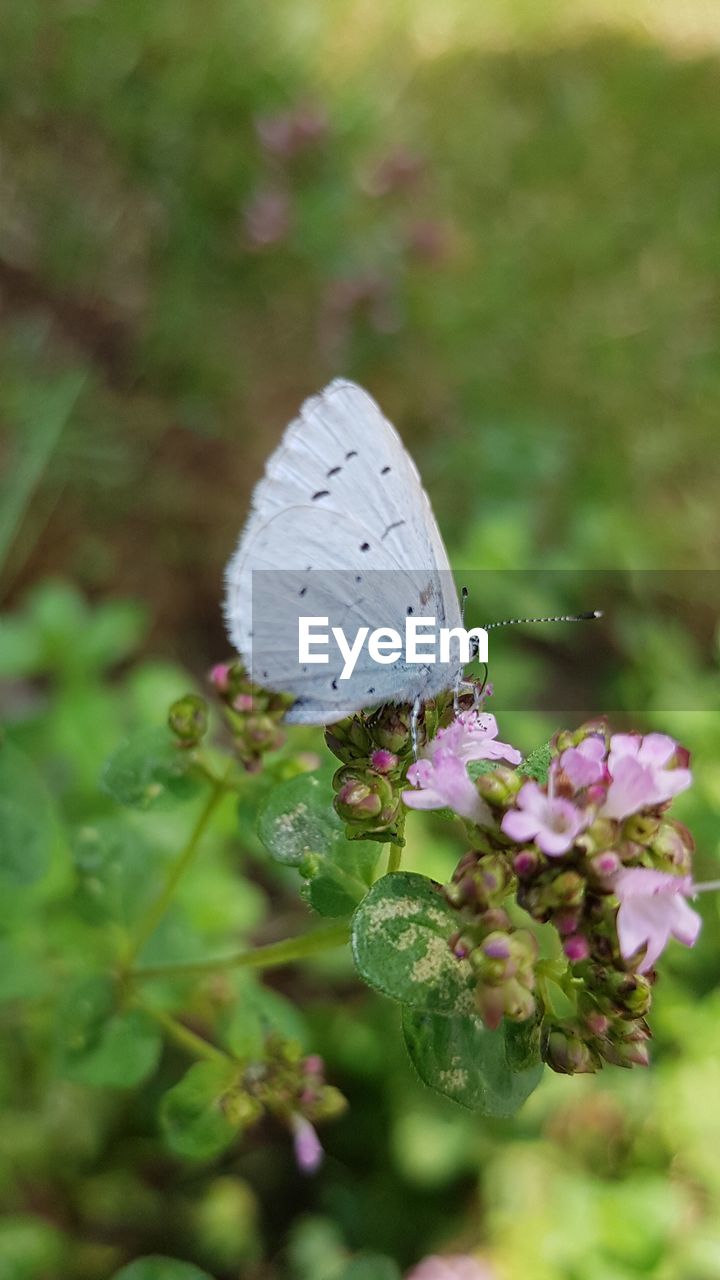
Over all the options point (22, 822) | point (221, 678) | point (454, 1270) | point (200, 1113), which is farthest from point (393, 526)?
point (454, 1270)

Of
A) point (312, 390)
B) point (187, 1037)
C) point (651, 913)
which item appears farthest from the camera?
point (312, 390)

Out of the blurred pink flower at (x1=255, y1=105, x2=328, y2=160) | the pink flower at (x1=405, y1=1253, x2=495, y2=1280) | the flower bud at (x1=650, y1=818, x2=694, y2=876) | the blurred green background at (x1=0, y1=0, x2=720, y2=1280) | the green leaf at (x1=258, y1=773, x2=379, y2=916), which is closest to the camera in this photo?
the flower bud at (x1=650, y1=818, x2=694, y2=876)

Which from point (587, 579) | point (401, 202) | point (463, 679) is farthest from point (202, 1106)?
point (401, 202)

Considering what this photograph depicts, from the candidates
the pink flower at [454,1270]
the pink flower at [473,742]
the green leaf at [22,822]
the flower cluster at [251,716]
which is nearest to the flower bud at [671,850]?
the pink flower at [473,742]

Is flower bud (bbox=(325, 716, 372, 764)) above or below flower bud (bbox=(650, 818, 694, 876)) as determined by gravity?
above

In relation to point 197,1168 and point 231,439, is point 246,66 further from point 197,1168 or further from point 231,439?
point 197,1168

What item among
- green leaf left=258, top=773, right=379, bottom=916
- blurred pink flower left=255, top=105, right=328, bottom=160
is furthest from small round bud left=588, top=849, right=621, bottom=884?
blurred pink flower left=255, top=105, right=328, bottom=160

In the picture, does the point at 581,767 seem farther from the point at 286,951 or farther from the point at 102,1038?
the point at 102,1038

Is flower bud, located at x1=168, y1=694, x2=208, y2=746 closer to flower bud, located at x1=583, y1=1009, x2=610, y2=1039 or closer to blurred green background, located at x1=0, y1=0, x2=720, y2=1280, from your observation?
blurred green background, located at x1=0, y1=0, x2=720, y2=1280
